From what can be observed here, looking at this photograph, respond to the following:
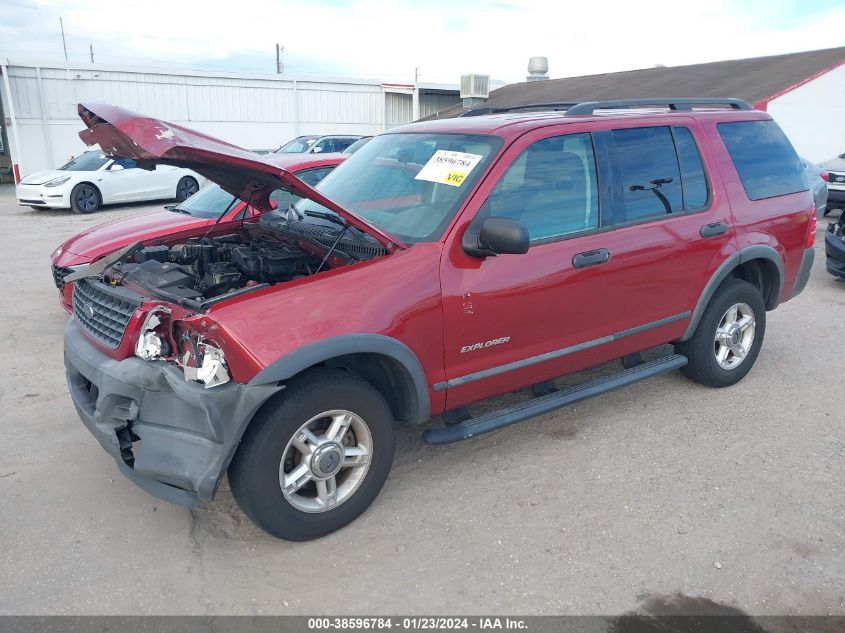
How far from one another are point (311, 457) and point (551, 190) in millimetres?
1974

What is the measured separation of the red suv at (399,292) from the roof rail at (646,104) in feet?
0.09

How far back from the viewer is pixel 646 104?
4.57m

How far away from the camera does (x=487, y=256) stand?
11.1 ft

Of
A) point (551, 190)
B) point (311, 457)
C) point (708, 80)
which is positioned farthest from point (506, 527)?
point (708, 80)

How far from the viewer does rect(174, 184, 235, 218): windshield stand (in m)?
6.77

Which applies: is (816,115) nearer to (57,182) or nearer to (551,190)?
(551,190)

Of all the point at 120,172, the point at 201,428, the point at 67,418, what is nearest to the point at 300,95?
the point at 120,172

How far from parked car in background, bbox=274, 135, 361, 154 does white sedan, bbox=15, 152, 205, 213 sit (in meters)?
2.92

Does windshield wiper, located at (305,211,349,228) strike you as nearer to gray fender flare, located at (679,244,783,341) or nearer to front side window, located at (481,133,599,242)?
front side window, located at (481,133,599,242)

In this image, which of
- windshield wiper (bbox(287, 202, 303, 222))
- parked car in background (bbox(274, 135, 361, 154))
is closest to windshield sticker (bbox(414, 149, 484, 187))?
windshield wiper (bbox(287, 202, 303, 222))

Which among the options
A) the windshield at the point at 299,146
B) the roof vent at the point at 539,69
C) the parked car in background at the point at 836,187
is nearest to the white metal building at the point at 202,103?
the roof vent at the point at 539,69

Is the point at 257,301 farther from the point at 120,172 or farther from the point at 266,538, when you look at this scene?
the point at 120,172

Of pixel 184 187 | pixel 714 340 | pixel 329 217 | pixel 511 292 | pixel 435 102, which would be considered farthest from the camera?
pixel 435 102

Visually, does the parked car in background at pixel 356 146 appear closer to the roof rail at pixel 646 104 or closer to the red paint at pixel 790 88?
the roof rail at pixel 646 104
